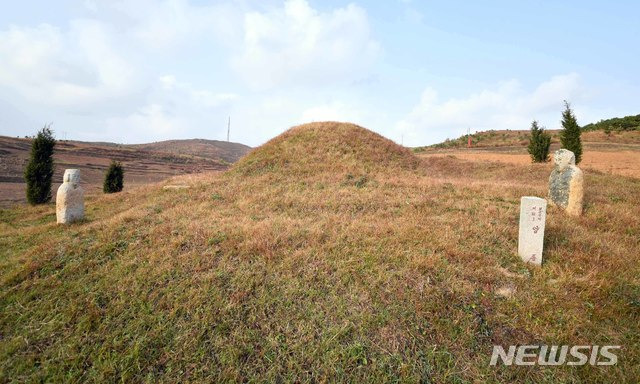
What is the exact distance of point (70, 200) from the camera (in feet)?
30.8

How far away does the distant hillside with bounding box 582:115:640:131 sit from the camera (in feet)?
128

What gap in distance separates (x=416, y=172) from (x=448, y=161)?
8.03 m

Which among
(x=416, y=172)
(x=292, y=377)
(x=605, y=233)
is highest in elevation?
(x=416, y=172)

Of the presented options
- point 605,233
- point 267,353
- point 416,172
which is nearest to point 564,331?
point 267,353

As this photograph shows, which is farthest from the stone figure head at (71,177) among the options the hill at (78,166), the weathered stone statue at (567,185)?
the weathered stone statue at (567,185)

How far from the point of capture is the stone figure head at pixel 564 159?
897cm

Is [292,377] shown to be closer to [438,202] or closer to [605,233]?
[438,202]

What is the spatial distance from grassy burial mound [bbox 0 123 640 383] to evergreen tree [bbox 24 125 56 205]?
29.7ft

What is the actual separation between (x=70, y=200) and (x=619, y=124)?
57507 millimetres

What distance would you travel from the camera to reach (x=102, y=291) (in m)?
4.95

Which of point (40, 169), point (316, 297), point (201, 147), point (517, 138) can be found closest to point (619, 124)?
point (517, 138)

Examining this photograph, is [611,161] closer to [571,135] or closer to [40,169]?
[571,135]

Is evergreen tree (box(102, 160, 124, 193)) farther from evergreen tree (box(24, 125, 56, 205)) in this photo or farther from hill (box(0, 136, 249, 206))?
hill (box(0, 136, 249, 206))

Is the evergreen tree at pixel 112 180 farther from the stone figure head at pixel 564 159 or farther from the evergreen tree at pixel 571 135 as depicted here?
the evergreen tree at pixel 571 135
